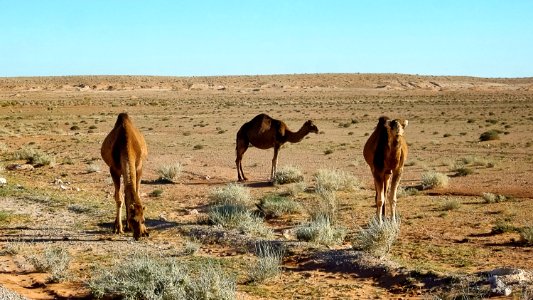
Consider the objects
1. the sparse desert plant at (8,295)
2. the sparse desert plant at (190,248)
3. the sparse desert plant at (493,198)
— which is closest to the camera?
the sparse desert plant at (8,295)

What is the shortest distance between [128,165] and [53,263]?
2.46 m

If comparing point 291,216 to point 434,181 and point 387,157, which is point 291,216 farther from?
point 434,181

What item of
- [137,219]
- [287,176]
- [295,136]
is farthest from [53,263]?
[295,136]

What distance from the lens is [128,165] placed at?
10.8m

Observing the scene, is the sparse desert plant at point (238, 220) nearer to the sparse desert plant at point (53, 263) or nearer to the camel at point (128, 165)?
the camel at point (128, 165)

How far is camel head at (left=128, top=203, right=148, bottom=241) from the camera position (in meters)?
10.3

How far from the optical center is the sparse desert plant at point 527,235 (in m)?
11.0

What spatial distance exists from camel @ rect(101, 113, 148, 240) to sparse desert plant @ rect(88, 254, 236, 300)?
7.79ft

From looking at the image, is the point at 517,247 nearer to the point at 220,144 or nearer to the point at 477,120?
the point at 220,144

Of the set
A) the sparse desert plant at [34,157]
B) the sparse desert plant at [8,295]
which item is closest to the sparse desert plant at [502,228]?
the sparse desert plant at [8,295]

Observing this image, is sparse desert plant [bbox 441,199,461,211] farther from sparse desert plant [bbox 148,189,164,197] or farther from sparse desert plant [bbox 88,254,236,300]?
sparse desert plant [bbox 88,254,236,300]

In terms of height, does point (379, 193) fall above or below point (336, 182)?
above

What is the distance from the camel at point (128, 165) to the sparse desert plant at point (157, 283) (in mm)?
2374

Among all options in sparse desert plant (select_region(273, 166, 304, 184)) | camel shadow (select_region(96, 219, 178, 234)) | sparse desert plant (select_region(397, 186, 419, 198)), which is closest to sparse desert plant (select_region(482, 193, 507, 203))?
sparse desert plant (select_region(397, 186, 419, 198))
